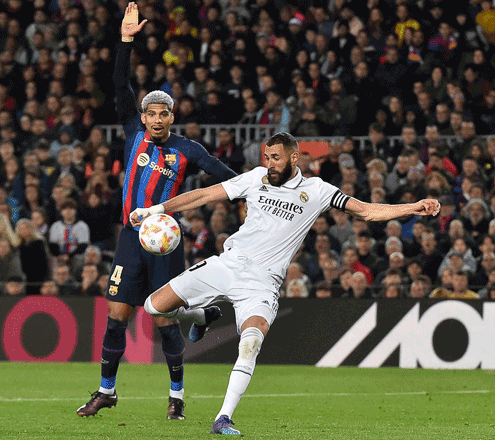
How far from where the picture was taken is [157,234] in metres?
7.11

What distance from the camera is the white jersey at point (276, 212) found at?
7258mm

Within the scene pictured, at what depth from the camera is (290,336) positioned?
13.2 metres

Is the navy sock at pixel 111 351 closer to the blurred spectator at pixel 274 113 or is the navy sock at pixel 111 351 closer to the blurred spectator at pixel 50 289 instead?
the blurred spectator at pixel 50 289

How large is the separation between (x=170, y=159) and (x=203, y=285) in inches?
48.9

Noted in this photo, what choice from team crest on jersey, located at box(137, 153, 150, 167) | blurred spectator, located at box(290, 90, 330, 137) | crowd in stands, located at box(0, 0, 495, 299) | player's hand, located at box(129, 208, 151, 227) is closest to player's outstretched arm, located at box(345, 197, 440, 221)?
player's hand, located at box(129, 208, 151, 227)

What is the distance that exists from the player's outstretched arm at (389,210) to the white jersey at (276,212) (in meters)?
0.10

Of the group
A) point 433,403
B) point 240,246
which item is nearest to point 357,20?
point 433,403

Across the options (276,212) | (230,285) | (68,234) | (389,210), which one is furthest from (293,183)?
(68,234)

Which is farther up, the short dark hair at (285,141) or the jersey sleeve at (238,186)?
the short dark hair at (285,141)

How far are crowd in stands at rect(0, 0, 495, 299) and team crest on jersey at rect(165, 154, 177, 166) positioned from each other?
5.73 meters

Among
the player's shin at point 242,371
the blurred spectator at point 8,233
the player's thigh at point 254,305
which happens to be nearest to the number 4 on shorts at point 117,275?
the player's thigh at point 254,305

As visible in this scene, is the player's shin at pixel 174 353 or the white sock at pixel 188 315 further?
the player's shin at pixel 174 353

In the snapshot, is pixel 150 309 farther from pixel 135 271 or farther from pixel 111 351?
pixel 111 351

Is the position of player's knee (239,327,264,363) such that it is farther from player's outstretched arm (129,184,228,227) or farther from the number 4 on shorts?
the number 4 on shorts
